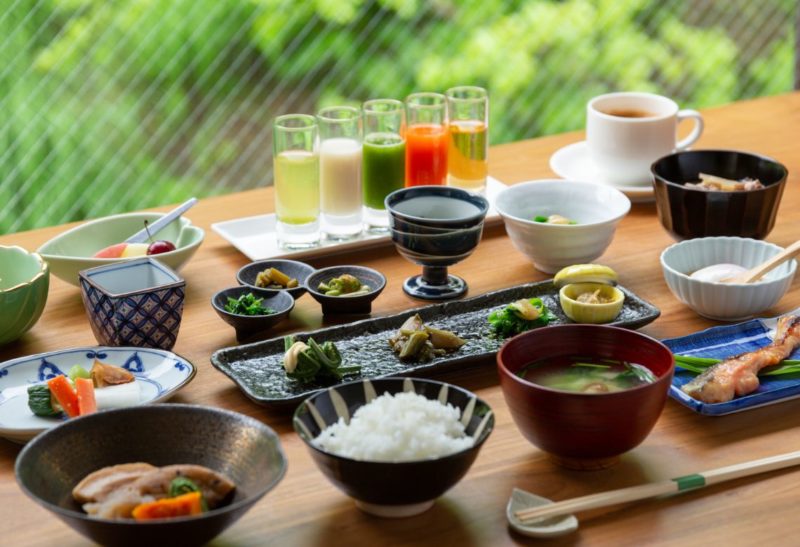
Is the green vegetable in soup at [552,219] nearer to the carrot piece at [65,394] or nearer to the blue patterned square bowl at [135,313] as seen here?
the blue patterned square bowl at [135,313]

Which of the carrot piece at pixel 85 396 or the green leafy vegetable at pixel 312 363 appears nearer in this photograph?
the carrot piece at pixel 85 396

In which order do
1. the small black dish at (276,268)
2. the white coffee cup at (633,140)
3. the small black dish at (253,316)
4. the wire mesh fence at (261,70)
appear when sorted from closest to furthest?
the small black dish at (253,316), the small black dish at (276,268), the white coffee cup at (633,140), the wire mesh fence at (261,70)

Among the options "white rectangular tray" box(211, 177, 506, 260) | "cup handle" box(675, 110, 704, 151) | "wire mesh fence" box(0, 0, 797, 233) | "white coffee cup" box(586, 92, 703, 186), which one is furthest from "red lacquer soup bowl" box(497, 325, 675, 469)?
"wire mesh fence" box(0, 0, 797, 233)

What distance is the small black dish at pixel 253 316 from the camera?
1.67 meters

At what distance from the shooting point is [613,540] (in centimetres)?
119

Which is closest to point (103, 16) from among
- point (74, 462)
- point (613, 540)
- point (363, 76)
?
point (363, 76)

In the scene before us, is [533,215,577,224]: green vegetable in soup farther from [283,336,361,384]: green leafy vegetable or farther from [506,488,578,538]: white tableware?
[506,488,578,538]: white tableware

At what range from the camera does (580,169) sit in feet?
7.68

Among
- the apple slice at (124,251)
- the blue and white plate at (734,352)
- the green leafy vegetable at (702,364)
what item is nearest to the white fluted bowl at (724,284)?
the blue and white plate at (734,352)

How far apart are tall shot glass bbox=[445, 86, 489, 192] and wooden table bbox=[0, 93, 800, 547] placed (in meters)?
0.29

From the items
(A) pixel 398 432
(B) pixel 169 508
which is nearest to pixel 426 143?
(A) pixel 398 432

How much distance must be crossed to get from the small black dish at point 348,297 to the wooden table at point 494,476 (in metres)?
0.03

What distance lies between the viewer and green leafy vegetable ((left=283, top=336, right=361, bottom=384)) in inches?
58.9

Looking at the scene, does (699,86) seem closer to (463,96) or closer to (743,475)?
(463,96)
